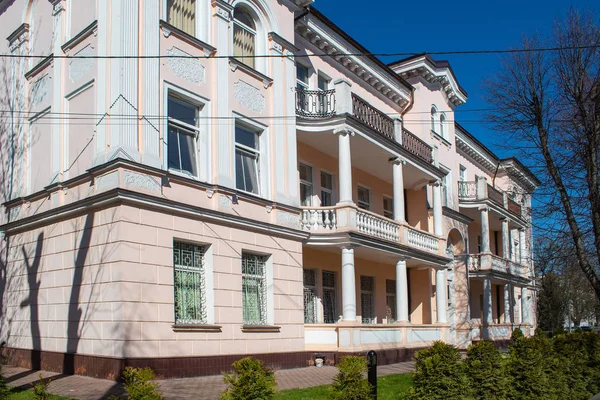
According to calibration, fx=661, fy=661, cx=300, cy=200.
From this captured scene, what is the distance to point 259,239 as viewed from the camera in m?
17.1

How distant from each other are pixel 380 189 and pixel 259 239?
36.3 feet

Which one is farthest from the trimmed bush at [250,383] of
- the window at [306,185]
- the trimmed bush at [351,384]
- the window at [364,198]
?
the window at [364,198]

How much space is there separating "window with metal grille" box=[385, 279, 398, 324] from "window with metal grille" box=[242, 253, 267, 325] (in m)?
10.4

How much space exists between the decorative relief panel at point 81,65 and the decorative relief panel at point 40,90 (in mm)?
1319

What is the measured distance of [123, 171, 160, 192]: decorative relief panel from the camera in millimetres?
13562

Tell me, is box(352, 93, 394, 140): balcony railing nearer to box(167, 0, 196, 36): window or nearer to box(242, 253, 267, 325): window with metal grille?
box(242, 253, 267, 325): window with metal grille

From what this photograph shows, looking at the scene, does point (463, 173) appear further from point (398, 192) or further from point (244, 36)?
point (244, 36)

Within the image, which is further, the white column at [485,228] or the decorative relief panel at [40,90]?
the white column at [485,228]

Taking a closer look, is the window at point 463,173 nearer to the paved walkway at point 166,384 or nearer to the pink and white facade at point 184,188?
the pink and white facade at point 184,188

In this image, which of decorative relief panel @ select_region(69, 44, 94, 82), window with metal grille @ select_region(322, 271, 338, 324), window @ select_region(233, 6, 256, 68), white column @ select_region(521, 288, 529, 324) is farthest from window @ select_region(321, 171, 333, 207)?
white column @ select_region(521, 288, 529, 324)

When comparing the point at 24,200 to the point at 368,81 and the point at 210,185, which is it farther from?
the point at 368,81

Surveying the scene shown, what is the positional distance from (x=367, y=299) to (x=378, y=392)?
520 inches

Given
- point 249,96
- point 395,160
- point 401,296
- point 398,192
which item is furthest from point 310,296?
point 249,96

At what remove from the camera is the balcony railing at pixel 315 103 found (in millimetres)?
20188
